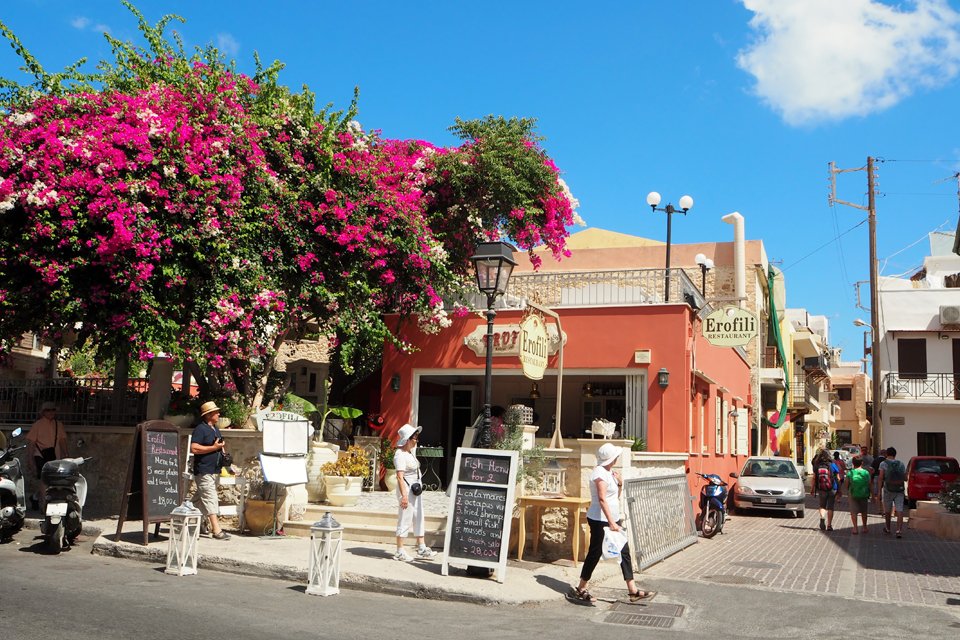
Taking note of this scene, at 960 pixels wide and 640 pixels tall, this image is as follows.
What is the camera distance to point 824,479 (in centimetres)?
1703

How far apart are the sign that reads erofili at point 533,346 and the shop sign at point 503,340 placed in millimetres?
2308

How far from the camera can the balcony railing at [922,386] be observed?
33.9 metres

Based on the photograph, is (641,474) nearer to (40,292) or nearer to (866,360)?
(40,292)

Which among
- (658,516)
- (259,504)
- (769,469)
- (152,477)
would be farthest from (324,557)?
(769,469)

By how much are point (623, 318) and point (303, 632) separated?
36.6 ft

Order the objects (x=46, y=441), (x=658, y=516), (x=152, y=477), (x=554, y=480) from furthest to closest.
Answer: (x=46, y=441)
(x=658, y=516)
(x=554, y=480)
(x=152, y=477)

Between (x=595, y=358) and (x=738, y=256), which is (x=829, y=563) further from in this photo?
(x=738, y=256)

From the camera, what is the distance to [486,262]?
36.7 feet

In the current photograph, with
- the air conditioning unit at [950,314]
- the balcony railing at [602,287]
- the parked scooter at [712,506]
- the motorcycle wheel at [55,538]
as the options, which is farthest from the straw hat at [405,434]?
the air conditioning unit at [950,314]

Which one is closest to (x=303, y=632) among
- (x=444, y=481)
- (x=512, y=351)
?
(x=512, y=351)

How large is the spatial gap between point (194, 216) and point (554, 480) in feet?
20.2

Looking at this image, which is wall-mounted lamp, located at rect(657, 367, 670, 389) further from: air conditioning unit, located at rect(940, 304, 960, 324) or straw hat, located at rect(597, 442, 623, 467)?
air conditioning unit, located at rect(940, 304, 960, 324)

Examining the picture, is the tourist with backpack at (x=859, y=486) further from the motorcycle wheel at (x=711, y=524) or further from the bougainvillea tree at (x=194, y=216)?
the bougainvillea tree at (x=194, y=216)

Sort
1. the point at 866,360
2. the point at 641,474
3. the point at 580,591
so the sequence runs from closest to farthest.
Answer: the point at 580,591
the point at 641,474
the point at 866,360
